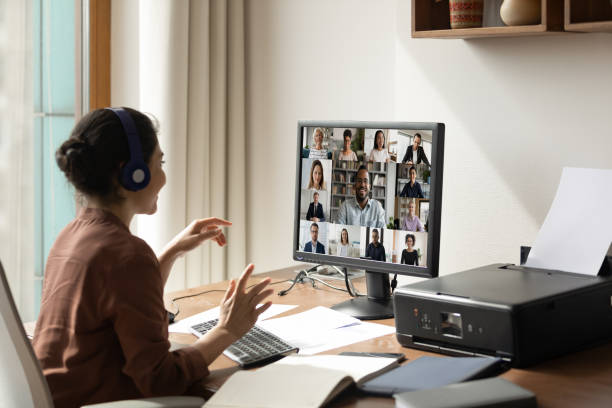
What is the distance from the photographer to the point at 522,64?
2068 mm

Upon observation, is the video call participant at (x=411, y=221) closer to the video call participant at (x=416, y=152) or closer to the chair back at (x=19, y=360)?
the video call participant at (x=416, y=152)

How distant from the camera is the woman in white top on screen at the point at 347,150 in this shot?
75.0 inches

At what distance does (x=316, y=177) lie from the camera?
6.51ft

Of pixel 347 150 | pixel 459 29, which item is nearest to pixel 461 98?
pixel 459 29

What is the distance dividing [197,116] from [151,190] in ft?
4.18

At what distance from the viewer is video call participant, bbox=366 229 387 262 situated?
6.16 ft

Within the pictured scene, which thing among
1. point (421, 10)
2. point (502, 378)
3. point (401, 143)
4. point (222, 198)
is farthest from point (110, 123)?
point (222, 198)

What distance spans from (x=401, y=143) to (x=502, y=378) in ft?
2.13

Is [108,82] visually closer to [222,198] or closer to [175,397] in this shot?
[222,198]

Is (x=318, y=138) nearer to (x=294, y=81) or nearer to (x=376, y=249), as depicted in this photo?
(x=376, y=249)

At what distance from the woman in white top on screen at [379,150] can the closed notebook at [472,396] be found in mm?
693

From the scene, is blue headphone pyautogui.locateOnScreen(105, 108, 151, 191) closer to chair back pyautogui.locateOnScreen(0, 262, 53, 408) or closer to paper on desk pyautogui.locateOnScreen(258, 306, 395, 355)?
chair back pyautogui.locateOnScreen(0, 262, 53, 408)

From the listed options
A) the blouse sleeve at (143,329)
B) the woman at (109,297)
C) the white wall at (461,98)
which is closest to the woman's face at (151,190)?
the woman at (109,297)

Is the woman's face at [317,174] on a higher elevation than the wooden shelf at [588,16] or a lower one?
lower
